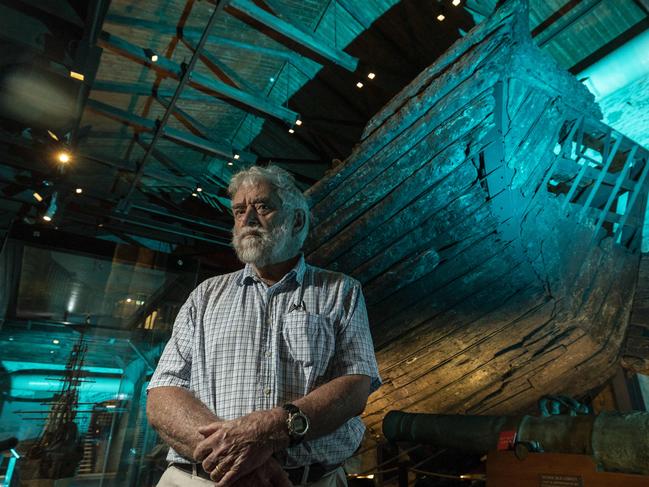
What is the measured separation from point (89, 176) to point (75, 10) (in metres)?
4.20

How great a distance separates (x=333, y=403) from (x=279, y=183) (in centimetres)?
95

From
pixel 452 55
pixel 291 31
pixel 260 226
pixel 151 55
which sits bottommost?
pixel 260 226

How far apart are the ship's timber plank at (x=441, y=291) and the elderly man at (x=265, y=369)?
191 centimetres

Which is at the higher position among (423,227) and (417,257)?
(423,227)

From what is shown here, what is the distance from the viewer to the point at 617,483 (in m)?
2.32

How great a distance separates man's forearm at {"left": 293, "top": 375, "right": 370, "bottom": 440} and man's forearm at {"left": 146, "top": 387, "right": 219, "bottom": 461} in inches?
12.0

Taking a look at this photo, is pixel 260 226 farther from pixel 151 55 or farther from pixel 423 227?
pixel 151 55

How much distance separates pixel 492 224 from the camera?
314 cm

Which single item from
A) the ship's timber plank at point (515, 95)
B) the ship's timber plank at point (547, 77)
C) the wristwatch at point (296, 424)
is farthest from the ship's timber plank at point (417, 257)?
the wristwatch at point (296, 424)

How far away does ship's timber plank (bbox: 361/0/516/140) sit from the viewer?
2523 millimetres

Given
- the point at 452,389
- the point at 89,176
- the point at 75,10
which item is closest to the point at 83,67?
the point at 75,10

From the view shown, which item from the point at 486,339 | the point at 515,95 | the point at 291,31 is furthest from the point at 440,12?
the point at 486,339

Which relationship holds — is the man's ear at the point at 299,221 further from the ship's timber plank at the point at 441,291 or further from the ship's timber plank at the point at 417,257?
the ship's timber plank at the point at 441,291

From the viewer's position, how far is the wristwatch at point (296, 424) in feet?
4.11
